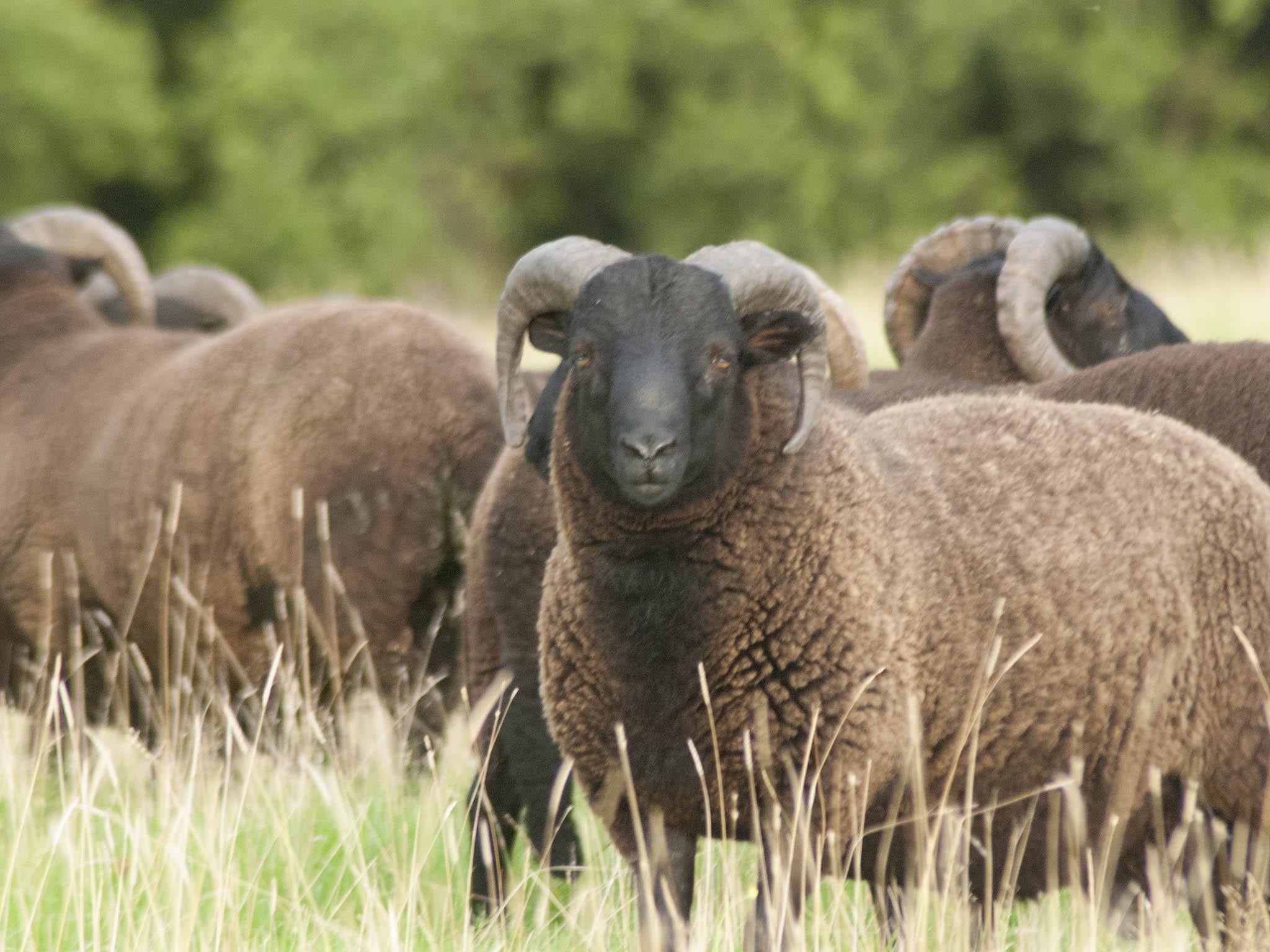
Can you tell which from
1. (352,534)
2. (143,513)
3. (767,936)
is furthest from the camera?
(143,513)

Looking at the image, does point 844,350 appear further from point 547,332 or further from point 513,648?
point 547,332

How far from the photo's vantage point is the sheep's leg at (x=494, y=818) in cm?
499

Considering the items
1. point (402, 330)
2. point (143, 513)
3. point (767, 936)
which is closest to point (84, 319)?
point (143, 513)

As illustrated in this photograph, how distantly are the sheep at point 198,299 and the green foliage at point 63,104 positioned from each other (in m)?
20.4

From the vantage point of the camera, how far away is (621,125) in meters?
31.3

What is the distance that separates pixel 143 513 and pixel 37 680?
99 centimetres

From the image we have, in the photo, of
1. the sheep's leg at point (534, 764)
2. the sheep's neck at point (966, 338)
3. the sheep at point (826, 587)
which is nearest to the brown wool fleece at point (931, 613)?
the sheep at point (826, 587)

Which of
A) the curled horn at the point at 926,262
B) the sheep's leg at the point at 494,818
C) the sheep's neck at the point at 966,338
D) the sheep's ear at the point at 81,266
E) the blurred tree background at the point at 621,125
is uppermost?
the blurred tree background at the point at 621,125

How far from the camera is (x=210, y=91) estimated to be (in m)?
30.1

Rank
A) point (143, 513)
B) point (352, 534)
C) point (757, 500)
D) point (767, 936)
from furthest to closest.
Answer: point (143, 513), point (352, 534), point (757, 500), point (767, 936)

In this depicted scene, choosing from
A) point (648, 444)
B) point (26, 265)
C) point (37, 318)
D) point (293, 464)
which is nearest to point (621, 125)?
point (26, 265)

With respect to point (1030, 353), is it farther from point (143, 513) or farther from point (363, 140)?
point (363, 140)

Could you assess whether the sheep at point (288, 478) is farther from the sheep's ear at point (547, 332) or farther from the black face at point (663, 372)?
the black face at point (663, 372)

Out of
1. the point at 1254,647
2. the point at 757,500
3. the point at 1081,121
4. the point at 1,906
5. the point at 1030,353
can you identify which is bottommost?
the point at 1,906
